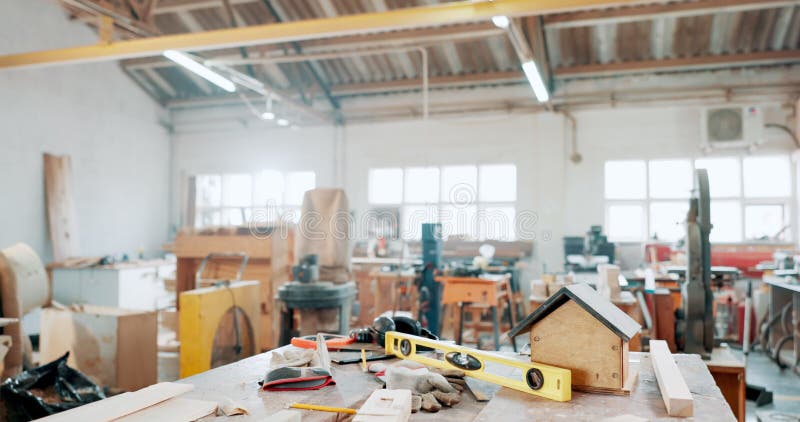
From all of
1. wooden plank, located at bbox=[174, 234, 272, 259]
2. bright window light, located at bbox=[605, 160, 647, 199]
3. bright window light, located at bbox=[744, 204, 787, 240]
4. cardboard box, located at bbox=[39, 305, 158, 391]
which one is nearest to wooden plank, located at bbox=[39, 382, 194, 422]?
cardboard box, located at bbox=[39, 305, 158, 391]

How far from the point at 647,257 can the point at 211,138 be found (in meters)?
7.48

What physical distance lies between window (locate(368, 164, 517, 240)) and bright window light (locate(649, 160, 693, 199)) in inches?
77.6

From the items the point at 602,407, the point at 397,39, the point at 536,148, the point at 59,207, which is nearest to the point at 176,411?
the point at 602,407

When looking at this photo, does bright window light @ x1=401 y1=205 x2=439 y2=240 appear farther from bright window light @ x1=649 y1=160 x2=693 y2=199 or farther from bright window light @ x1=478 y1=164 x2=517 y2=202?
bright window light @ x1=649 y1=160 x2=693 y2=199

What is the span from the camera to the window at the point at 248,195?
30.8 ft

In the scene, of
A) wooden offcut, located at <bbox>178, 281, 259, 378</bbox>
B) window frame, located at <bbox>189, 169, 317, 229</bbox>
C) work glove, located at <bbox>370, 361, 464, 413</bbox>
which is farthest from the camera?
window frame, located at <bbox>189, 169, 317, 229</bbox>

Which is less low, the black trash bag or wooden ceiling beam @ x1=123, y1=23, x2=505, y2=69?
wooden ceiling beam @ x1=123, y1=23, x2=505, y2=69

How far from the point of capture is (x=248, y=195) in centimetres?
963

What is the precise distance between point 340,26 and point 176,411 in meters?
3.41

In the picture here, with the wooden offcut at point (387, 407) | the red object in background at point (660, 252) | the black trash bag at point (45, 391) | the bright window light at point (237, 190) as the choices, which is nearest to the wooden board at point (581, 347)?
the wooden offcut at point (387, 407)

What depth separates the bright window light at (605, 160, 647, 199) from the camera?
787 cm

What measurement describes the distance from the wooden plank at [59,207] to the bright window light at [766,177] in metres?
9.43

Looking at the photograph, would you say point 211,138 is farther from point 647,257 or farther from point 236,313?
point 647,257

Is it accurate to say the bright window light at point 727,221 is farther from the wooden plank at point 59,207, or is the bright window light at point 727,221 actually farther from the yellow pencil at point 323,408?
the wooden plank at point 59,207
